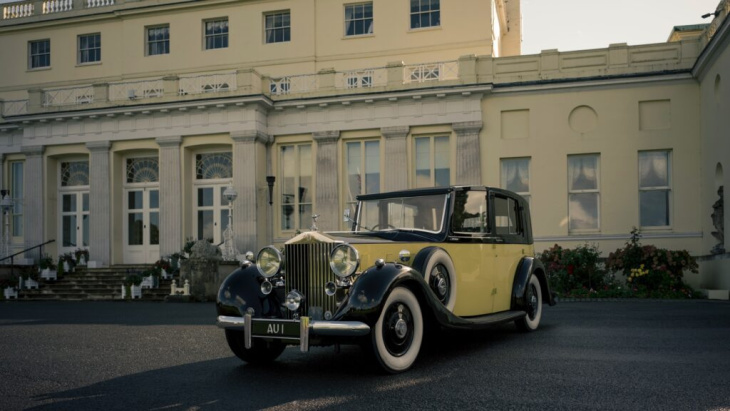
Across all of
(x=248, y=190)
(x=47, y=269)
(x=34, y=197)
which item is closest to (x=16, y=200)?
(x=34, y=197)

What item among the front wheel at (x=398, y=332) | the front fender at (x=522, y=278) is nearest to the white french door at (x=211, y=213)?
the front fender at (x=522, y=278)

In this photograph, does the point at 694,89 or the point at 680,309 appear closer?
the point at 680,309

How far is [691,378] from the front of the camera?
569cm

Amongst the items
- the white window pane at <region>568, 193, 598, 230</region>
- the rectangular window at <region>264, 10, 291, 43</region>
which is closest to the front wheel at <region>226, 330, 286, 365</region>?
the white window pane at <region>568, 193, 598, 230</region>

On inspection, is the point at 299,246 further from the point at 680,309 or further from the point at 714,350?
the point at 680,309

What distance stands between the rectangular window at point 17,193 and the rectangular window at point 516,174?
1881 centimetres

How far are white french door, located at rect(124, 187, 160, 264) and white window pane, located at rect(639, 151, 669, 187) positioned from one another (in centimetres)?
1642

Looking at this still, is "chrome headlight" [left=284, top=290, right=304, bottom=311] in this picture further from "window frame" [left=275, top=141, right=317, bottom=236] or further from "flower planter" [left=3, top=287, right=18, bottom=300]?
"flower planter" [left=3, top=287, right=18, bottom=300]

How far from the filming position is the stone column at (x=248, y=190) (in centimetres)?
2175

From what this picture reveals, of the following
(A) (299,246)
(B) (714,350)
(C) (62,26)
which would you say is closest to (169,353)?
(A) (299,246)

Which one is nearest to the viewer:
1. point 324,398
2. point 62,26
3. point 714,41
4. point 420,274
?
point 324,398

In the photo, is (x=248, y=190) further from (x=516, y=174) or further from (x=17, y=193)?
(x=17, y=193)

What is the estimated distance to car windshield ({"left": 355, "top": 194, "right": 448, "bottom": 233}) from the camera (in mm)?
7578

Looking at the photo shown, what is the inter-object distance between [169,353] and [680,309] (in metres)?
9.68
